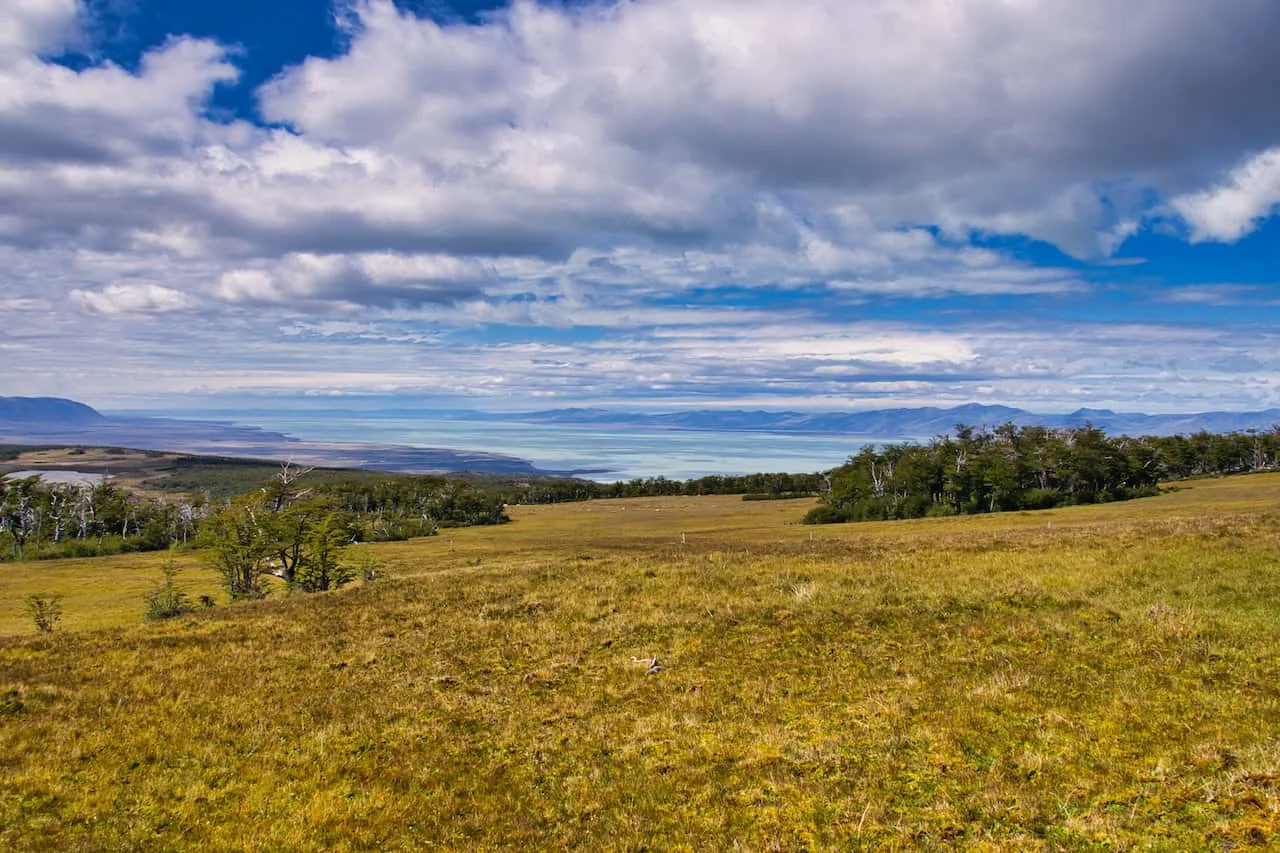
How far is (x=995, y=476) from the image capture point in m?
110

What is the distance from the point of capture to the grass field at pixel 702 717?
880 cm

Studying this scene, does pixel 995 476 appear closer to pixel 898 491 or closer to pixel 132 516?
pixel 898 491

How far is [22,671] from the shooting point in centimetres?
1727

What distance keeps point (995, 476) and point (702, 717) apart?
113258 mm

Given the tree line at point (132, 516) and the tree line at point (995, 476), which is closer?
the tree line at point (995, 476)

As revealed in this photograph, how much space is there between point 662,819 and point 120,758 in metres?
10.0

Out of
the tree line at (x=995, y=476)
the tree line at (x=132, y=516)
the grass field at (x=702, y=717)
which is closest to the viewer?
the grass field at (x=702, y=717)

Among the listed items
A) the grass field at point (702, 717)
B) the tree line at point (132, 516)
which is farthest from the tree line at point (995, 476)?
the grass field at point (702, 717)

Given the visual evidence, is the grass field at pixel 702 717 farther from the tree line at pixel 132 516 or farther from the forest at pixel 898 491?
the forest at pixel 898 491

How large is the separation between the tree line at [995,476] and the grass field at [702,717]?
97.9m

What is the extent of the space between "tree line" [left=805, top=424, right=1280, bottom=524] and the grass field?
97.9 meters

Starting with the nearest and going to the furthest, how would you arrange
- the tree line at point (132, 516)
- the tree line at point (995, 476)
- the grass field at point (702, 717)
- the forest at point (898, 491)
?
the grass field at point (702, 717) < the tree line at point (995, 476) < the forest at point (898, 491) < the tree line at point (132, 516)

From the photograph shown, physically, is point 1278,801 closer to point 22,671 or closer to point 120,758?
point 120,758

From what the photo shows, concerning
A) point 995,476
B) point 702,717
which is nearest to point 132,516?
point 702,717
